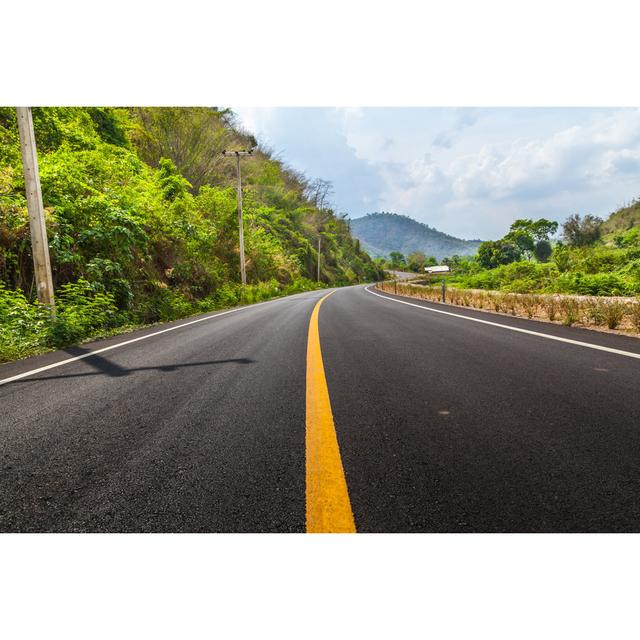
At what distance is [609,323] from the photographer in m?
5.43

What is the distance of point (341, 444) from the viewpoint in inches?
68.6

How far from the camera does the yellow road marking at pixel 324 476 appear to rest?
119 cm

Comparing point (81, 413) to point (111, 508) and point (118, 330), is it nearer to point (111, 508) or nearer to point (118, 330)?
point (111, 508)

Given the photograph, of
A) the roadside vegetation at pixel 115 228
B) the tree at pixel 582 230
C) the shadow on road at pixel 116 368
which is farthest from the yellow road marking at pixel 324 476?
the tree at pixel 582 230

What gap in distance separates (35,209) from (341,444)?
7.44 metres

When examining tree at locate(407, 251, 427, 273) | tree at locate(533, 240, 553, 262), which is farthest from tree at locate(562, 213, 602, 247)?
tree at locate(407, 251, 427, 273)

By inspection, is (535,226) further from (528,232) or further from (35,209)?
(35,209)

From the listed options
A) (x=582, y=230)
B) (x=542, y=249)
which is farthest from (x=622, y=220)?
(x=542, y=249)

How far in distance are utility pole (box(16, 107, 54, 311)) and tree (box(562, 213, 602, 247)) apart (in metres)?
48.5

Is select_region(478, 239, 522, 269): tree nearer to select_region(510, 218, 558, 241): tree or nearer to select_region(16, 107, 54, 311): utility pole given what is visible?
select_region(510, 218, 558, 241): tree

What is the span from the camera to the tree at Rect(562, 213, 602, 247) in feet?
129

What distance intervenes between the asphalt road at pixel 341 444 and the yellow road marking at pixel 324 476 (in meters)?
0.04

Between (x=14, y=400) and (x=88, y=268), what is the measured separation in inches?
234

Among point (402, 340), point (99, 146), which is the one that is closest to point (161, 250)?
point (99, 146)
